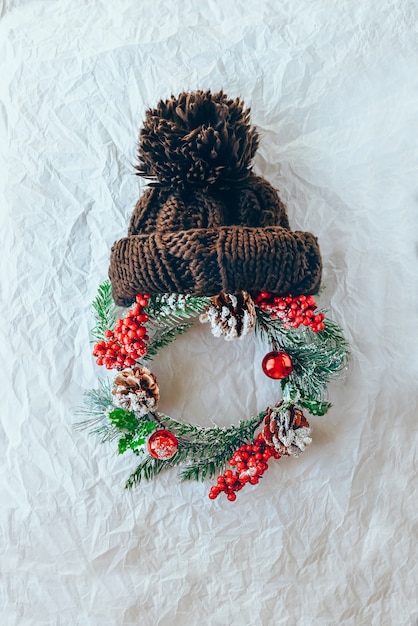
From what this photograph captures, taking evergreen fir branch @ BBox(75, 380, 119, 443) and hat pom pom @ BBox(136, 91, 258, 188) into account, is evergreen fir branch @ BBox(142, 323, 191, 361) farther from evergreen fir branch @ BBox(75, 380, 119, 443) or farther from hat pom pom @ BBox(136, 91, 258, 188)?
hat pom pom @ BBox(136, 91, 258, 188)

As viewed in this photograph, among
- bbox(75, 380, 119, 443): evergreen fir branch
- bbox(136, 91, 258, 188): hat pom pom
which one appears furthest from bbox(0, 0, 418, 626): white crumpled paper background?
bbox(136, 91, 258, 188): hat pom pom

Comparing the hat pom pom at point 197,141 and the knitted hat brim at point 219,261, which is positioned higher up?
the hat pom pom at point 197,141

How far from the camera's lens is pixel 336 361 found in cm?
69

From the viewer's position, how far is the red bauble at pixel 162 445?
0.68 meters

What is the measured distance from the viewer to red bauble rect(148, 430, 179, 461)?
0.68 meters

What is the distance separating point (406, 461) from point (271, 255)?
0.35m

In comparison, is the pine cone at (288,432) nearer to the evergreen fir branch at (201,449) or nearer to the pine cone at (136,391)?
the evergreen fir branch at (201,449)

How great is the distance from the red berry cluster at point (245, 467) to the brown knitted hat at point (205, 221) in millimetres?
209

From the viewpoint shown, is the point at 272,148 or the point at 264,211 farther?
the point at 272,148

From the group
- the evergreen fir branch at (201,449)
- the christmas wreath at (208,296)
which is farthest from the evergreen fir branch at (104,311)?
the evergreen fir branch at (201,449)

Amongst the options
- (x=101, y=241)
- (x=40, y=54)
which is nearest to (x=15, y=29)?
(x=40, y=54)

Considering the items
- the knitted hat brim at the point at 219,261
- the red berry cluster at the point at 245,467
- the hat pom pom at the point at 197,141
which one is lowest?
the red berry cluster at the point at 245,467

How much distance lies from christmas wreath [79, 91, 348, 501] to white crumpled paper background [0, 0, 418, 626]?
0.04 m

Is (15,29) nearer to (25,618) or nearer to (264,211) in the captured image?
(264,211)
